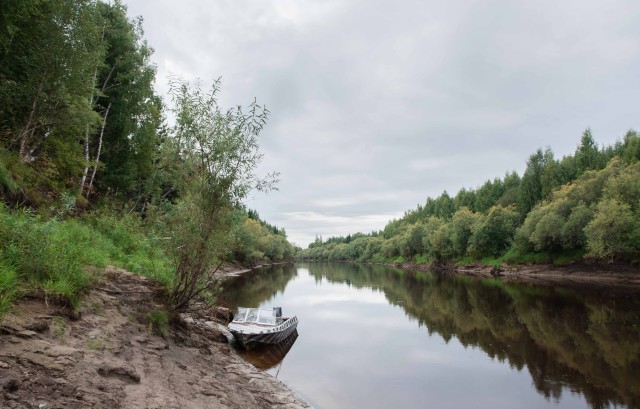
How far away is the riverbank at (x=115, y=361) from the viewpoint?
702 centimetres

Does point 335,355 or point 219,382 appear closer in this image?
point 219,382

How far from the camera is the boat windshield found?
26391 mm

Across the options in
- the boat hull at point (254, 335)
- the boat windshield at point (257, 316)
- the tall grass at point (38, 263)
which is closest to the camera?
the tall grass at point (38, 263)

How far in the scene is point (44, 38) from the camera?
17.5m

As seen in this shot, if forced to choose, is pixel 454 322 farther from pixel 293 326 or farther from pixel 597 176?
pixel 597 176

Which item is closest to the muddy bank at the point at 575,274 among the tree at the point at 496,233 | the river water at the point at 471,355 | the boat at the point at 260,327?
the tree at the point at 496,233

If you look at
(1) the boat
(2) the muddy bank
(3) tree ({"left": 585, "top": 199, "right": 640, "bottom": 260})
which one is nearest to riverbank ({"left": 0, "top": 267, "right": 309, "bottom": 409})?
(1) the boat

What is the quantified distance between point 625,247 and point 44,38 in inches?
2909

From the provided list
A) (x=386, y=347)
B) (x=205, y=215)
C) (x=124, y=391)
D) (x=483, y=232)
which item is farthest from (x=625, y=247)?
(x=124, y=391)

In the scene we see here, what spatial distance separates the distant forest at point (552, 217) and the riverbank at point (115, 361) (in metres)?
65.4

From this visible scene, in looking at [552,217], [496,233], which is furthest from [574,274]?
[496,233]

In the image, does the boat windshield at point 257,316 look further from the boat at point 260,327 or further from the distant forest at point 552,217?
the distant forest at point 552,217

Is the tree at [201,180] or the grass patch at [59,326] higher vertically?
the tree at [201,180]

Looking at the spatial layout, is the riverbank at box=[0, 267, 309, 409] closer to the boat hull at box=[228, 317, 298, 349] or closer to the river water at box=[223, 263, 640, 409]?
the river water at box=[223, 263, 640, 409]
